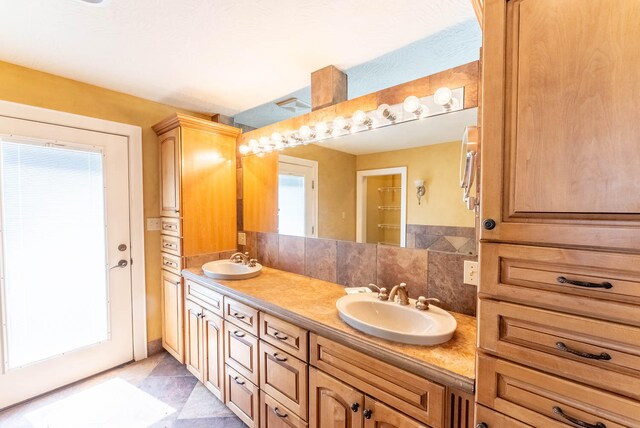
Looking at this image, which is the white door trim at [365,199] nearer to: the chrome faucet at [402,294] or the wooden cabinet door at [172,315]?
the chrome faucet at [402,294]

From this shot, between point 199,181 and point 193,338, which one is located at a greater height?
point 199,181

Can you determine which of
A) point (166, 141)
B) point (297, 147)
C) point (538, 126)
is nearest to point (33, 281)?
point (166, 141)

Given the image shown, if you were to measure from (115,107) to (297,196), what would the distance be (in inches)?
65.4

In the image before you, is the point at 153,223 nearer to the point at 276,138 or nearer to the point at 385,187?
the point at 276,138

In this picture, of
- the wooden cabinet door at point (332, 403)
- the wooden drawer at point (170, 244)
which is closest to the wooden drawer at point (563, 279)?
the wooden cabinet door at point (332, 403)

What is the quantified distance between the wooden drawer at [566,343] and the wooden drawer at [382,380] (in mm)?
295

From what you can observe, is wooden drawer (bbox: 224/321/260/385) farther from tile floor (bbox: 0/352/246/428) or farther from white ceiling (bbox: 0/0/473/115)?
white ceiling (bbox: 0/0/473/115)

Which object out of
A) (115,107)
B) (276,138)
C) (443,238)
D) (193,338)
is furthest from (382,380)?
(115,107)

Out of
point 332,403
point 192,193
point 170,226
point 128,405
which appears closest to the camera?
point 332,403

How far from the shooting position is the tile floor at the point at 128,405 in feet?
5.74

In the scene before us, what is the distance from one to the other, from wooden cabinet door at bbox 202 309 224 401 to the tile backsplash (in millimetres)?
643

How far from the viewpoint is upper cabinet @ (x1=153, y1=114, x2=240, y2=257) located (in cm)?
223

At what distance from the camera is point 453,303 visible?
1.38 m

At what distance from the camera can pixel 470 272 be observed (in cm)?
131
